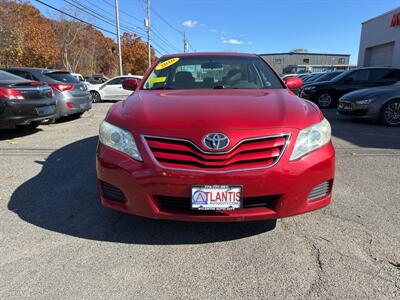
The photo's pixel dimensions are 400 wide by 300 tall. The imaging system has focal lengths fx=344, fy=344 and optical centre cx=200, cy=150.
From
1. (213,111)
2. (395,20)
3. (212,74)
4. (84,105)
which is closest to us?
(213,111)

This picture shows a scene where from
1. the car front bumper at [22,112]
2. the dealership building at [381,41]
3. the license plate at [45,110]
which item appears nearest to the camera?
the car front bumper at [22,112]

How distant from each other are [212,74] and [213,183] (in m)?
1.95

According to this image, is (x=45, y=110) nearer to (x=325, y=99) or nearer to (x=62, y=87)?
(x=62, y=87)

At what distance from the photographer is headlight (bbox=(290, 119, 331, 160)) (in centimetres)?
248

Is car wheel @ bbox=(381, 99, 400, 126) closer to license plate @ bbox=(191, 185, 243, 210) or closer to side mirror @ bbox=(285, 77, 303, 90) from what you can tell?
side mirror @ bbox=(285, 77, 303, 90)

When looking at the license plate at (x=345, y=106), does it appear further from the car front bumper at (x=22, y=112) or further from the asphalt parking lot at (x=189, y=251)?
the car front bumper at (x=22, y=112)

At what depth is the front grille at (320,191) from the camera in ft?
8.39

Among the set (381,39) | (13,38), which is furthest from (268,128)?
(13,38)

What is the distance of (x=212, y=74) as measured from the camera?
3936mm

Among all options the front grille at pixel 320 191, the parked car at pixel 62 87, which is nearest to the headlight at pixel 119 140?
the front grille at pixel 320 191

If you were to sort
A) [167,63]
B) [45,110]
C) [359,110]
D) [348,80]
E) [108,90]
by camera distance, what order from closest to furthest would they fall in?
[167,63], [45,110], [359,110], [348,80], [108,90]

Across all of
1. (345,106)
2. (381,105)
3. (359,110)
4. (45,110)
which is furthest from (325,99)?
(45,110)

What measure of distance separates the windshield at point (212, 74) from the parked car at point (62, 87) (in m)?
4.99

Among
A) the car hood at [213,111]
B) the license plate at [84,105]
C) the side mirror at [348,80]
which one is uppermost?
the side mirror at [348,80]
